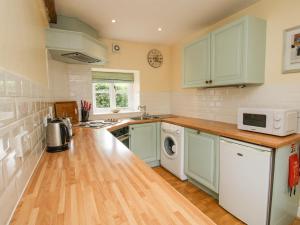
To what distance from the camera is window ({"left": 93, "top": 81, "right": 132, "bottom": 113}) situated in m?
3.23

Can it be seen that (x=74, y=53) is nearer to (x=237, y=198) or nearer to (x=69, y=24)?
(x=69, y=24)

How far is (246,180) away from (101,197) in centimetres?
144

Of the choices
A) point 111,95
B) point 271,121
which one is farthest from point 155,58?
point 271,121

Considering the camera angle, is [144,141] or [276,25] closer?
[276,25]

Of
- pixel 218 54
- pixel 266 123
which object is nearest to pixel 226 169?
pixel 266 123

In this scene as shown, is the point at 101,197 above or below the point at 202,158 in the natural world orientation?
above

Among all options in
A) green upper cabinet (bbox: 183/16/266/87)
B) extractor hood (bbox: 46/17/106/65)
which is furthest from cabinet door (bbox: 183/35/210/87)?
extractor hood (bbox: 46/17/106/65)

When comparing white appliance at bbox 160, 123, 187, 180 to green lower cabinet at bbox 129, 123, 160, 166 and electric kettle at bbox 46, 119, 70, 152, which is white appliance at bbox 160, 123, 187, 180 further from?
electric kettle at bbox 46, 119, 70, 152

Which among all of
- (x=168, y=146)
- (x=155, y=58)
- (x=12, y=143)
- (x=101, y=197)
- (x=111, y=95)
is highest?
(x=155, y=58)

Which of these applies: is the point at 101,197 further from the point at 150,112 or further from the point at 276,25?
the point at 150,112

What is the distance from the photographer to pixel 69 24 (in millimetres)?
2139

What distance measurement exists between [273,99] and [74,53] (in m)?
2.40

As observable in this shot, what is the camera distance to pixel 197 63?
246cm

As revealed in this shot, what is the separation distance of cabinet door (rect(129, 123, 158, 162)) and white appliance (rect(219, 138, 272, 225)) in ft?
4.39
